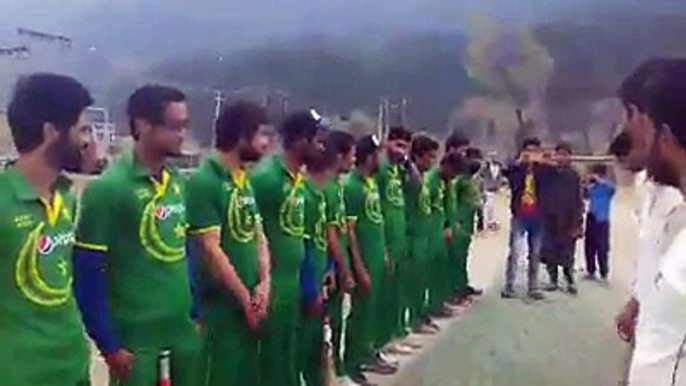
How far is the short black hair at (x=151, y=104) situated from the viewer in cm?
182

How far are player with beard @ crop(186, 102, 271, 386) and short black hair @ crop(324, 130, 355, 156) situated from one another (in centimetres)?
46

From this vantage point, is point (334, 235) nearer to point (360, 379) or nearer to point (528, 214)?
point (360, 379)

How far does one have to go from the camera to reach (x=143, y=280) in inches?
69.0

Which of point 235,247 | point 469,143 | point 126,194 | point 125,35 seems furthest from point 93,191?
point 469,143

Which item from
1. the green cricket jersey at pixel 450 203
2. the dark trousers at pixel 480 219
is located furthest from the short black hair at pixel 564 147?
the dark trousers at pixel 480 219

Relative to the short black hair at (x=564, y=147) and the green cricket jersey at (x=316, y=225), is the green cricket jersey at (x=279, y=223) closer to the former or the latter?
the green cricket jersey at (x=316, y=225)

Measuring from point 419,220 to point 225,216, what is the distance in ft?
A: 5.40

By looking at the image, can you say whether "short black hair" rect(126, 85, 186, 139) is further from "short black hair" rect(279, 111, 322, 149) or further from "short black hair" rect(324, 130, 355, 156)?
"short black hair" rect(324, 130, 355, 156)

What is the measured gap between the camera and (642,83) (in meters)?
1.17

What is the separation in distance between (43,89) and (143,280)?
33cm

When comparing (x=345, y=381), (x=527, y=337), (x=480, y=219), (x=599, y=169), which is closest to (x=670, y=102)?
(x=345, y=381)

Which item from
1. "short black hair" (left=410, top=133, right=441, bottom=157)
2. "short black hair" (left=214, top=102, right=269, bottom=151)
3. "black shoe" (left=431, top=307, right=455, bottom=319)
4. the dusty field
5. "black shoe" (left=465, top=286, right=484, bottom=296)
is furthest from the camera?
"black shoe" (left=465, top=286, right=484, bottom=296)

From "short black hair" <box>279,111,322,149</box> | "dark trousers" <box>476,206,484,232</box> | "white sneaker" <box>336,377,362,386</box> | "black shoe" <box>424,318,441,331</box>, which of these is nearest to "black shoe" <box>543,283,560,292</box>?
"dark trousers" <box>476,206,484,232</box>

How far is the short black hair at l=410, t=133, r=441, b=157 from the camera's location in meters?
3.42
